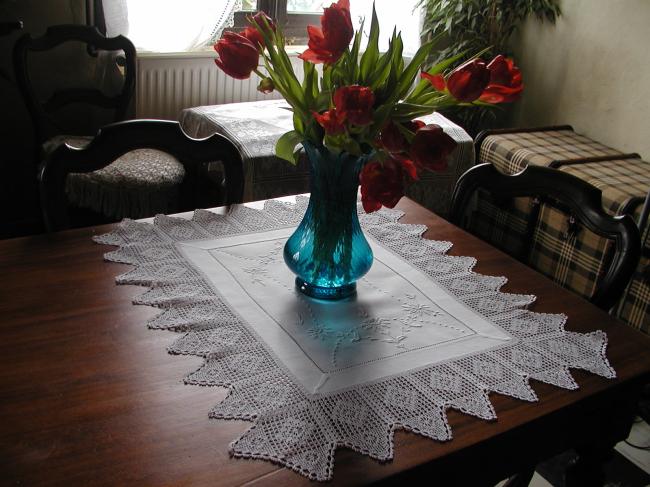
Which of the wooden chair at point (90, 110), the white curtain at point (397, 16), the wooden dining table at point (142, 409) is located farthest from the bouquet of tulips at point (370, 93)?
the white curtain at point (397, 16)

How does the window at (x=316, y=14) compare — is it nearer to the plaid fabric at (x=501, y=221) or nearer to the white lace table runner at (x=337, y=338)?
the plaid fabric at (x=501, y=221)

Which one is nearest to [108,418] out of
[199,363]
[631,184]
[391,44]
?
[199,363]

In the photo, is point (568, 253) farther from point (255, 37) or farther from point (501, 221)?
point (255, 37)

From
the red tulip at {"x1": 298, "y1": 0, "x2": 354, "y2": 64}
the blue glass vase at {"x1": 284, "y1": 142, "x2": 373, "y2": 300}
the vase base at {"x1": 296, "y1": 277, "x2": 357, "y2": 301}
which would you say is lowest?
the vase base at {"x1": 296, "y1": 277, "x2": 357, "y2": 301}

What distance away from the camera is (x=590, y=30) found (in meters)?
3.22

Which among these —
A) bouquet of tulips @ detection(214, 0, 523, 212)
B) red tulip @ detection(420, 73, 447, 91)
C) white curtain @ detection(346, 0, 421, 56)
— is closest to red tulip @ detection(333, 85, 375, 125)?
bouquet of tulips @ detection(214, 0, 523, 212)

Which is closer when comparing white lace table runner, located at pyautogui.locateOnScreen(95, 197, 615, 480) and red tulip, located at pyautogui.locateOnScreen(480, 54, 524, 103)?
white lace table runner, located at pyautogui.locateOnScreen(95, 197, 615, 480)

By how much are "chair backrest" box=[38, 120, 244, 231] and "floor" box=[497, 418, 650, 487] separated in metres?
1.08

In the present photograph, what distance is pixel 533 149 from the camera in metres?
2.91

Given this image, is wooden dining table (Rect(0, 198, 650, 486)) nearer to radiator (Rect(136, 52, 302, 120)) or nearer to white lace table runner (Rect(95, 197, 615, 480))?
white lace table runner (Rect(95, 197, 615, 480))

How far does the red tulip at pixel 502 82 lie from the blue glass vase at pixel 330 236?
22 cm

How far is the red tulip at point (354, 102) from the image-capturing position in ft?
3.20

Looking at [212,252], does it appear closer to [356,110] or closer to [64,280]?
[64,280]

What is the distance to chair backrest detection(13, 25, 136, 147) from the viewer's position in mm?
2521
